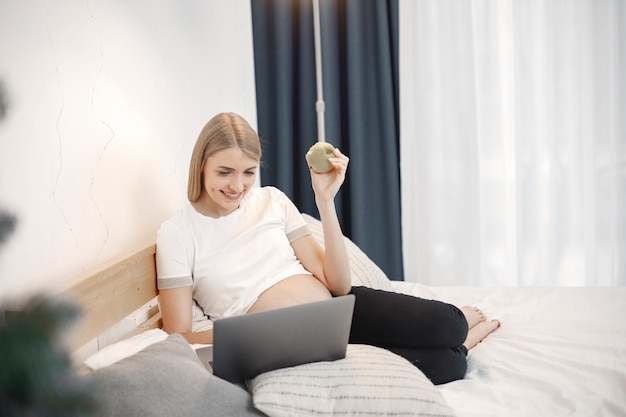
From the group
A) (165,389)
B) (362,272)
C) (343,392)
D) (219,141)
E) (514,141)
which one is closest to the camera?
(165,389)

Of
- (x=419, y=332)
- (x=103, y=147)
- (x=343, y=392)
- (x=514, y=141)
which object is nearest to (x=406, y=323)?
(x=419, y=332)

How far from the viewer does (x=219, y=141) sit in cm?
160

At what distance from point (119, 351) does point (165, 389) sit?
0.23 meters

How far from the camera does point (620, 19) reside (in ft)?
8.72

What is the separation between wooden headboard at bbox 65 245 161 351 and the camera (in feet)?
4.04

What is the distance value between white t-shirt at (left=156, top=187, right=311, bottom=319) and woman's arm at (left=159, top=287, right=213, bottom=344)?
2 cm

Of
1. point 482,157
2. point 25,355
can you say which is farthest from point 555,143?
point 25,355

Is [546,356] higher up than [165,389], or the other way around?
[165,389]

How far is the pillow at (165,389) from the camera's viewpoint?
2.94ft

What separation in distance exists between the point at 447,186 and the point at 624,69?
91 centimetres

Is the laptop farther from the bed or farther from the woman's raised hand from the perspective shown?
the woman's raised hand

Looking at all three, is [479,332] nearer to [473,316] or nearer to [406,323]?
[473,316]

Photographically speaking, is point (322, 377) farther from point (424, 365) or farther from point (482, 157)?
point (482, 157)

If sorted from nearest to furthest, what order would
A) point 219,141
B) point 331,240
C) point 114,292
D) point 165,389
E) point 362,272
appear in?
1. point 165,389
2. point 114,292
3. point 219,141
4. point 331,240
5. point 362,272
